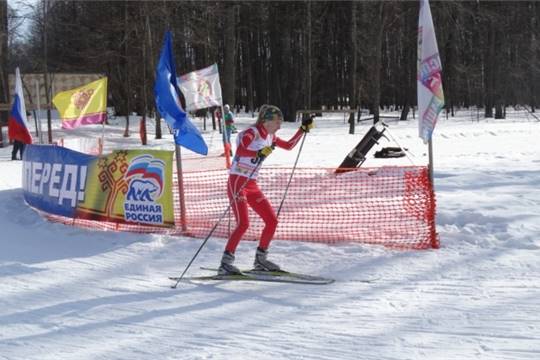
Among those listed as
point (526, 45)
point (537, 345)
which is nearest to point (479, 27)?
point (526, 45)

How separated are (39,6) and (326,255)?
2558 centimetres

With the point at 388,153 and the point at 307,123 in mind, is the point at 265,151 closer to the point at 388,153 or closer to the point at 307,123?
the point at 307,123

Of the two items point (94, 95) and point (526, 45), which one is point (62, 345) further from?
point (526, 45)

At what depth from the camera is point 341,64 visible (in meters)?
54.2

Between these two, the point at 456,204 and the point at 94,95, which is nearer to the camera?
the point at 456,204

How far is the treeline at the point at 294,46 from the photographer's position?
29578 mm

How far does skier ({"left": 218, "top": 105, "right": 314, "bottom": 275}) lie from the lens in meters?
6.15

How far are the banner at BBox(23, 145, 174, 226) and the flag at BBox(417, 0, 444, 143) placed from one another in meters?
3.41

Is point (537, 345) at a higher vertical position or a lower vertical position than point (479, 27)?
lower

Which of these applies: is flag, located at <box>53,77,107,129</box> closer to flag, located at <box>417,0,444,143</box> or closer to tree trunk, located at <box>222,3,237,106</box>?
flag, located at <box>417,0,444,143</box>

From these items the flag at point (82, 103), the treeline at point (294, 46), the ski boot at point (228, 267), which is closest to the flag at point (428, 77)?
the ski boot at point (228, 267)

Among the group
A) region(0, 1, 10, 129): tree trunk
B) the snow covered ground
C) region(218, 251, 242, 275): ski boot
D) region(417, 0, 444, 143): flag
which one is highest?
region(0, 1, 10, 129): tree trunk

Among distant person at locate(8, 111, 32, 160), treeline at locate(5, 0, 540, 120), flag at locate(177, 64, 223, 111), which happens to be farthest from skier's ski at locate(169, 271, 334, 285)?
treeline at locate(5, 0, 540, 120)

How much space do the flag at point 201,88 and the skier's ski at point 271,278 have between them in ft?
29.9
